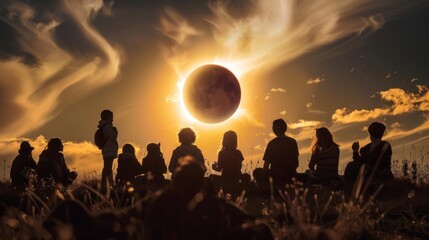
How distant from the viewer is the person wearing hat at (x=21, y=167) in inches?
541

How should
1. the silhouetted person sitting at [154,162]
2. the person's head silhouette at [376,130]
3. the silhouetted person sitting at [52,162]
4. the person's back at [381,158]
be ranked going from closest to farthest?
the person's head silhouette at [376,130]
the person's back at [381,158]
the silhouetted person sitting at [52,162]
the silhouetted person sitting at [154,162]

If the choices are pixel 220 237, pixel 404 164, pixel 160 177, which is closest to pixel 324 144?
pixel 404 164

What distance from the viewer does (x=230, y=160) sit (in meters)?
13.1

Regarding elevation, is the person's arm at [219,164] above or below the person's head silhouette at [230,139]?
below

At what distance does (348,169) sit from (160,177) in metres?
4.95

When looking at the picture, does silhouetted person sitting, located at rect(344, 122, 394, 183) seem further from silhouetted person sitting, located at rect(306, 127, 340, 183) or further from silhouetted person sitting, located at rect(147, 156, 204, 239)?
silhouetted person sitting, located at rect(147, 156, 204, 239)

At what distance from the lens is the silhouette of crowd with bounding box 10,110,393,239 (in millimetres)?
4172

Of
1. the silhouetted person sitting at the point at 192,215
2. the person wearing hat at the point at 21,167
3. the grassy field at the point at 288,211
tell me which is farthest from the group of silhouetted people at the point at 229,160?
the silhouetted person sitting at the point at 192,215

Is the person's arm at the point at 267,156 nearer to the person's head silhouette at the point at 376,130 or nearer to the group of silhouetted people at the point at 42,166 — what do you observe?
the person's head silhouette at the point at 376,130

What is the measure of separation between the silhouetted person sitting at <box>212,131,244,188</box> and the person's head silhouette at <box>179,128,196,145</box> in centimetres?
204

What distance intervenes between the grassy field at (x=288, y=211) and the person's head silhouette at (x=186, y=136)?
4.66 feet

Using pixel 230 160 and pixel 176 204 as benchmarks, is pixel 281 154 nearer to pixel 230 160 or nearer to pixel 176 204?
pixel 230 160

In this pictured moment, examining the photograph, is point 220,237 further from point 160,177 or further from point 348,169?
point 160,177

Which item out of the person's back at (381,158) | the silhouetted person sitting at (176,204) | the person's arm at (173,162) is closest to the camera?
the silhouetted person sitting at (176,204)
